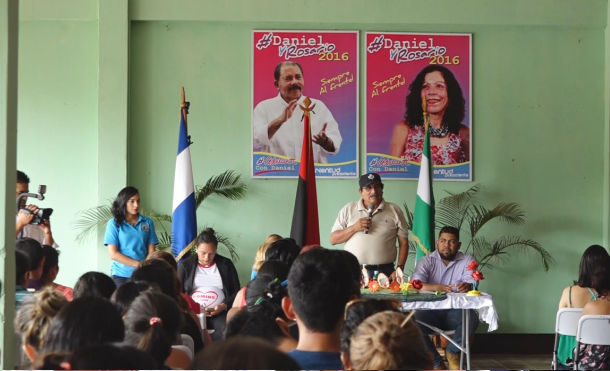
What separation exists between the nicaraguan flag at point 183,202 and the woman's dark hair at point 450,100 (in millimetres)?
2082

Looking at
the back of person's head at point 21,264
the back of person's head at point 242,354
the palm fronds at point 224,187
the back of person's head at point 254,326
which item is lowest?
the back of person's head at point 254,326

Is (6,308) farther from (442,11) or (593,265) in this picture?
(442,11)

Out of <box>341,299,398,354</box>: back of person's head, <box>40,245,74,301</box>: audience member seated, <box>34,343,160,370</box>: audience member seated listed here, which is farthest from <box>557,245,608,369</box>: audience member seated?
<box>34,343,160,370</box>: audience member seated

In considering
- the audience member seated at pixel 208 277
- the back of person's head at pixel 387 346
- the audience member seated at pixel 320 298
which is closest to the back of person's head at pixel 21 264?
the audience member seated at pixel 208 277

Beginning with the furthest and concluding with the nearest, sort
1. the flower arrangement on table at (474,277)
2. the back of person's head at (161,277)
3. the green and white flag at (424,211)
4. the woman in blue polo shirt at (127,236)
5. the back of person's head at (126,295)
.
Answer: the green and white flag at (424,211), the woman in blue polo shirt at (127,236), the flower arrangement on table at (474,277), the back of person's head at (161,277), the back of person's head at (126,295)

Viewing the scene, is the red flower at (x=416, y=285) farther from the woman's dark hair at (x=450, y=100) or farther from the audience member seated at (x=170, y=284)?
the audience member seated at (x=170, y=284)

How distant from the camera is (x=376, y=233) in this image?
715 cm

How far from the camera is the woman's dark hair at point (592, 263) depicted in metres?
5.12

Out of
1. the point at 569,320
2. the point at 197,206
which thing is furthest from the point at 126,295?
the point at 197,206

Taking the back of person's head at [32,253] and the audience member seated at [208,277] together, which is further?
the audience member seated at [208,277]

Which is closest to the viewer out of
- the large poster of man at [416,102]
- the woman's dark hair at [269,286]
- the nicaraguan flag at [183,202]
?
the woman's dark hair at [269,286]

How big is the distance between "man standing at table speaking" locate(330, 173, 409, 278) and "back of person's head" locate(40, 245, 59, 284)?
315 cm

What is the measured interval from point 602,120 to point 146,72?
426 centimetres

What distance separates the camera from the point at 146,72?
304 inches
